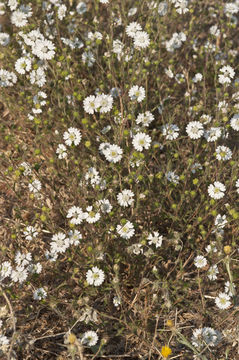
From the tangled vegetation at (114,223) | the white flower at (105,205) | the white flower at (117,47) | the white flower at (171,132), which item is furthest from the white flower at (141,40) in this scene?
the white flower at (105,205)

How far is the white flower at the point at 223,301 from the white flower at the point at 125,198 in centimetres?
96

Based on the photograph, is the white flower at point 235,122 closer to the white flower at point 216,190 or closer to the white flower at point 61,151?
the white flower at point 216,190

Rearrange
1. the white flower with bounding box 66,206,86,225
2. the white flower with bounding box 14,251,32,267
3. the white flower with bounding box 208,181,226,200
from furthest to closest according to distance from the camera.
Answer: the white flower with bounding box 208,181,226,200 < the white flower with bounding box 66,206,86,225 < the white flower with bounding box 14,251,32,267

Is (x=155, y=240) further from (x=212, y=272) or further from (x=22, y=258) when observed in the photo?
(x=22, y=258)

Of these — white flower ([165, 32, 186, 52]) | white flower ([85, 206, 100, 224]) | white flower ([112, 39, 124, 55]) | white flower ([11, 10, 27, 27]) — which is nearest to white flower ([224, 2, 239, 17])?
white flower ([165, 32, 186, 52])

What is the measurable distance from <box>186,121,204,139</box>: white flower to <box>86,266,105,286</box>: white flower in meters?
1.43

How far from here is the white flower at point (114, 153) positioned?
10.3 ft

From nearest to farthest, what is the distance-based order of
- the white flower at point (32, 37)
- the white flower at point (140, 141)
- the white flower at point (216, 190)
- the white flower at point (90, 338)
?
1. the white flower at point (90, 338)
2. the white flower at point (216, 190)
3. the white flower at point (140, 141)
4. the white flower at point (32, 37)

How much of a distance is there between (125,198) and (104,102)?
880mm

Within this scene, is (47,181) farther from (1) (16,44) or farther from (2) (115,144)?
(1) (16,44)

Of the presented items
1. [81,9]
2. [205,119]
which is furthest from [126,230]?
[81,9]

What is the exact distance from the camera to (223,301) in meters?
2.90

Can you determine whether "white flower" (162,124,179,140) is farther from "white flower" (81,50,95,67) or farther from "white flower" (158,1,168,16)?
"white flower" (158,1,168,16)

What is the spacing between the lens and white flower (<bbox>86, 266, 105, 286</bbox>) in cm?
279
